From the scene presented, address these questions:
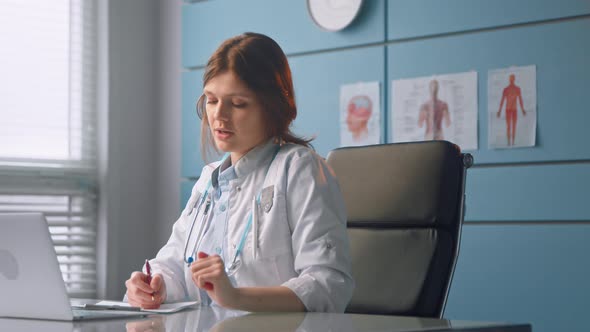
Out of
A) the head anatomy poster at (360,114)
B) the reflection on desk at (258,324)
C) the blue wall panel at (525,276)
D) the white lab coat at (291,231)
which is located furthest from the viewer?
the head anatomy poster at (360,114)

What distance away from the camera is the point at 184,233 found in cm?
193

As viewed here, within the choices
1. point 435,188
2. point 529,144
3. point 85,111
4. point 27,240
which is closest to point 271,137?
point 435,188

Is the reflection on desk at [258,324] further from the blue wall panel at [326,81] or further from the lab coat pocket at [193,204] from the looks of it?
the blue wall panel at [326,81]

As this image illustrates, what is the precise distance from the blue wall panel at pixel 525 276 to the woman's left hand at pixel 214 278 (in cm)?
178

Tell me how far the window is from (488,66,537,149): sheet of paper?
1.93 m

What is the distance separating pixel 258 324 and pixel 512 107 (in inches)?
77.4

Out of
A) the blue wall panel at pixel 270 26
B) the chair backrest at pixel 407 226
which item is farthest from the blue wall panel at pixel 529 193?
the chair backrest at pixel 407 226

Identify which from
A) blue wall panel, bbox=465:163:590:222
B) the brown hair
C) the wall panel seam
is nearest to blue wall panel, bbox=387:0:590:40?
the wall panel seam

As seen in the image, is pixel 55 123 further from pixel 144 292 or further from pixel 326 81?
pixel 144 292

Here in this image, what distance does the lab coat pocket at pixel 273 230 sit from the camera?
5.55ft

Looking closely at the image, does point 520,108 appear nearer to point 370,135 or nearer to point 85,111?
point 370,135

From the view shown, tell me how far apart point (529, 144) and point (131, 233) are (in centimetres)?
202

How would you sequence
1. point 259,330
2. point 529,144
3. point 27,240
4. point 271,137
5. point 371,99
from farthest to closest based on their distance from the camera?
1. point 371,99
2. point 529,144
3. point 271,137
4. point 27,240
5. point 259,330

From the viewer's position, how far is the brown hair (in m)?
1.76
